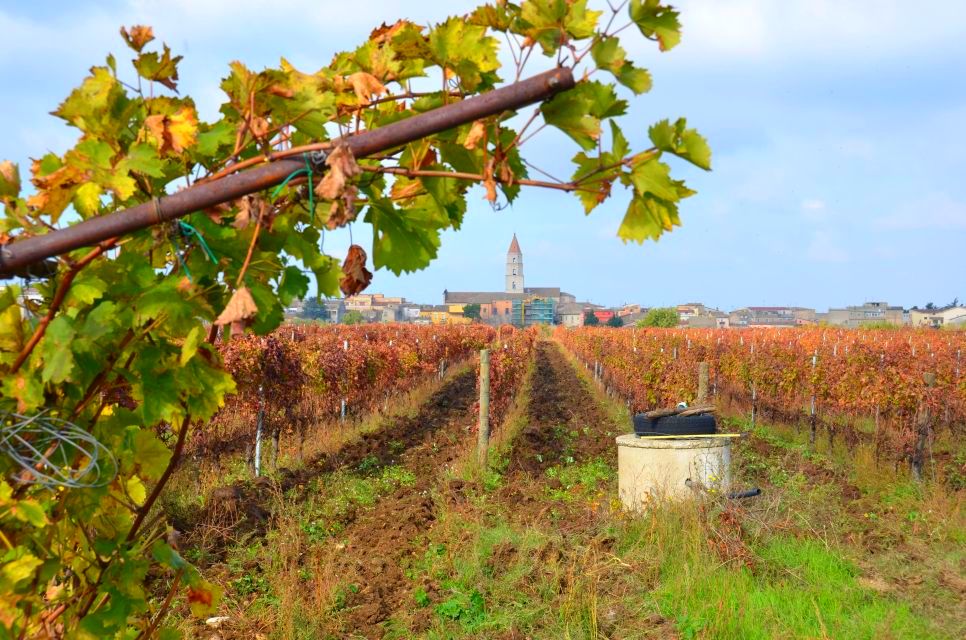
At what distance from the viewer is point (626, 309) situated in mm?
154625

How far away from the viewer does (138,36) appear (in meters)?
1.61

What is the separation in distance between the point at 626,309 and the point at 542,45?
156 metres

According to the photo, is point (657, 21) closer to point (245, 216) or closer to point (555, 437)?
point (245, 216)

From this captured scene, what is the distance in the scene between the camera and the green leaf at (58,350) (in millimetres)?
1457

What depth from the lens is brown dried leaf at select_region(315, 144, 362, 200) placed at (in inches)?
52.1

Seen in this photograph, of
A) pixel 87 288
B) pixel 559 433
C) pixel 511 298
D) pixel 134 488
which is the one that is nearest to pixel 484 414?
pixel 559 433

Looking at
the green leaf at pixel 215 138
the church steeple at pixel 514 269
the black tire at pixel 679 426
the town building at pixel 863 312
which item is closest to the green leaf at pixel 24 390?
the green leaf at pixel 215 138

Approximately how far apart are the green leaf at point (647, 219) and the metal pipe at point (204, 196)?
14.2 inches

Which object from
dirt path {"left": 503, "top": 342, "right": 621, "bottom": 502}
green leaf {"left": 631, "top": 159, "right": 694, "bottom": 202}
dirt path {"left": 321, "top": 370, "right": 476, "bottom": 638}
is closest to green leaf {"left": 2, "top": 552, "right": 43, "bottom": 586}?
green leaf {"left": 631, "top": 159, "right": 694, "bottom": 202}

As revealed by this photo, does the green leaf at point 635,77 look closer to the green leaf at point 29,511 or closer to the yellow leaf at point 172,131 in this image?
the yellow leaf at point 172,131

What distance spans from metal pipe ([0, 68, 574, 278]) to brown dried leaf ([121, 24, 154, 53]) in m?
0.41

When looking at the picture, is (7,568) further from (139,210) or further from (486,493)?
(486,493)

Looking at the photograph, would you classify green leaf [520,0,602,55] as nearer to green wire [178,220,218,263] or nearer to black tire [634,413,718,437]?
green wire [178,220,218,263]

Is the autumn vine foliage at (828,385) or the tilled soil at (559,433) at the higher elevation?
the autumn vine foliage at (828,385)
